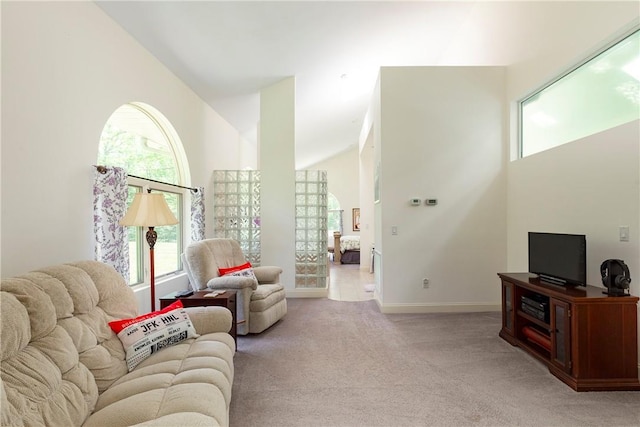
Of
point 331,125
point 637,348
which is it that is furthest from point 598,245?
point 331,125

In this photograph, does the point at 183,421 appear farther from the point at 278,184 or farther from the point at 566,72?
the point at 566,72

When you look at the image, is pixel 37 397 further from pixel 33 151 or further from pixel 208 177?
pixel 208 177

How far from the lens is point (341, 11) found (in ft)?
11.4

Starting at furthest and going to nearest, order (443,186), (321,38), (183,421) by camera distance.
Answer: (443,186) < (321,38) < (183,421)

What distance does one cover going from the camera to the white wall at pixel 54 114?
1.95m

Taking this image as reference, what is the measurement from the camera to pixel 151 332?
1.96 metres

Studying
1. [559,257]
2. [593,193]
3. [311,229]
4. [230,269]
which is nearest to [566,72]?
[593,193]

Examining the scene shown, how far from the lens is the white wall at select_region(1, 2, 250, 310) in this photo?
195 centimetres

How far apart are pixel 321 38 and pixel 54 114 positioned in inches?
114

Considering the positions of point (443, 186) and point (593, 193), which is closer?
point (593, 193)

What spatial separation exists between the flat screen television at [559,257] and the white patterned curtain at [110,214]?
3759 millimetres

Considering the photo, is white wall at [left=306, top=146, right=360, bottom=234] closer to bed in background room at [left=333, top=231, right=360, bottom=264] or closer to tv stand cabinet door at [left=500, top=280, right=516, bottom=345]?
bed in background room at [left=333, top=231, right=360, bottom=264]

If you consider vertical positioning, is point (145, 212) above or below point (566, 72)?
below

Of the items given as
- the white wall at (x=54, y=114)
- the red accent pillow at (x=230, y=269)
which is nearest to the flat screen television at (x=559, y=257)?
the red accent pillow at (x=230, y=269)
